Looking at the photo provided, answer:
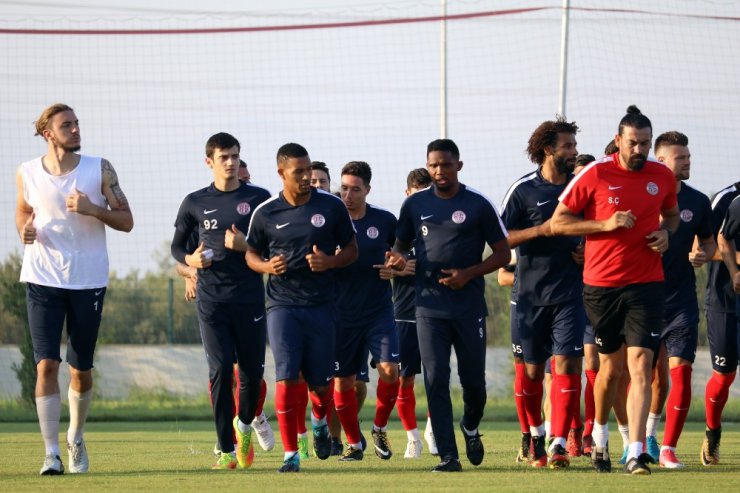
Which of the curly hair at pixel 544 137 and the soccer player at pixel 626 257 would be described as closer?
the soccer player at pixel 626 257

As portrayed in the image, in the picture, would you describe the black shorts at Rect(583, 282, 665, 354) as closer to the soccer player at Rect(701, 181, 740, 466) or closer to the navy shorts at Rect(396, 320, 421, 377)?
the soccer player at Rect(701, 181, 740, 466)

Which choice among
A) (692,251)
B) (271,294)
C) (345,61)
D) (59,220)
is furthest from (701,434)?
(345,61)

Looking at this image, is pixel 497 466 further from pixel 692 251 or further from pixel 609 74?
pixel 609 74

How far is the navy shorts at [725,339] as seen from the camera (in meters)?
12.4

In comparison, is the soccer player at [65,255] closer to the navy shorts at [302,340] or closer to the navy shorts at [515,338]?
the navy shorts at [302,340]

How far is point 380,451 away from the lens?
518 inches

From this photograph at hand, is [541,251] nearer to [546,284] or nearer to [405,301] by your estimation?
[546,284]

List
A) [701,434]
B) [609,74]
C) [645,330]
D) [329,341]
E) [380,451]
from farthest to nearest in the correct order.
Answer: [609,74]
[701,434]
[380,451]
[329,341]
[645,330]

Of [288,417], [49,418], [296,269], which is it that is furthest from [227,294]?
[49,418]

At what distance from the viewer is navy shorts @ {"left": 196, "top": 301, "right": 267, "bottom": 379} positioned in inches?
448

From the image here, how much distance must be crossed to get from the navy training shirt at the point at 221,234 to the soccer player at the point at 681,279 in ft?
11.0

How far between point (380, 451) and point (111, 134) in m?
12.4

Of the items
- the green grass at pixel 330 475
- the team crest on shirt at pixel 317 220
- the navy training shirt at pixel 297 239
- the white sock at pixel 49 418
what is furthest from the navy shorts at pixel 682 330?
the white sock at pixel 49 418

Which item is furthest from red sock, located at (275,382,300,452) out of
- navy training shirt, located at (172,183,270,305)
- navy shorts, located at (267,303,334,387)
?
navy training shirt, located at (172,183,270,305)
